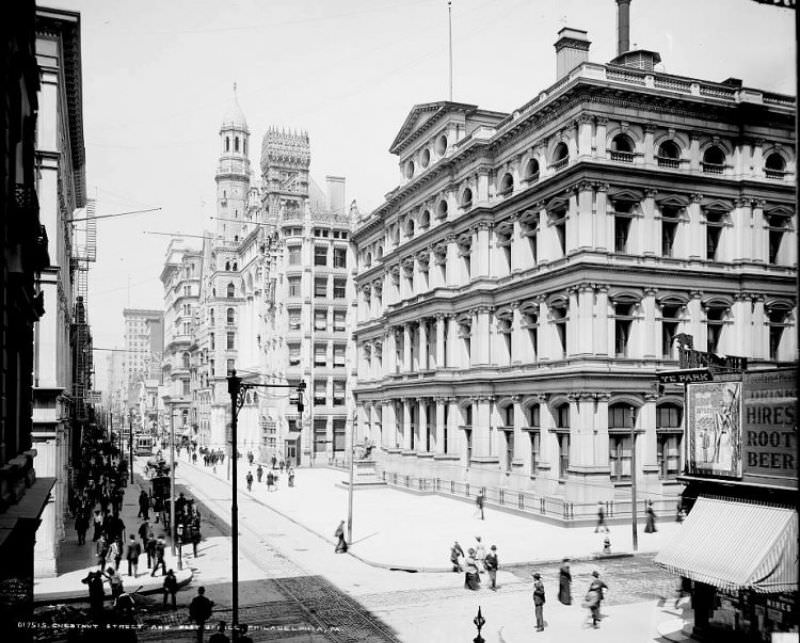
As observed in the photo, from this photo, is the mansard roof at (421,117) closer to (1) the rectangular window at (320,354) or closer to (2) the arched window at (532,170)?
(2) the arched window at (532,170)

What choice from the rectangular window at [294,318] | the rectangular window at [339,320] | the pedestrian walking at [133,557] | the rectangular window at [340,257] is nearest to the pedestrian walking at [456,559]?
the pedestrian walking at [133,557]

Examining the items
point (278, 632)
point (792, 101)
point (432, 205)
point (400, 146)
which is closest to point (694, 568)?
point (278, 632)

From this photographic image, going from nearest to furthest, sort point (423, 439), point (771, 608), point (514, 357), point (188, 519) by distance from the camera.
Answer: point (771, 608) → point (188, 519) → point (514, 357) → point (423, 439)

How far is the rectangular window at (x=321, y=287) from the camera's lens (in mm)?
77062

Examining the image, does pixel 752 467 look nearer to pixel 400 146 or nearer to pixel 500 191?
pixel 500 191

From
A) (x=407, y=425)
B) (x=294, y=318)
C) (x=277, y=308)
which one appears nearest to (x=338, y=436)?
(x=294, y=318)

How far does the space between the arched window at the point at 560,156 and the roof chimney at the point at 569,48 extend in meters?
5.86

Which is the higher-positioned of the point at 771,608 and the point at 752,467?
the point at 752,467

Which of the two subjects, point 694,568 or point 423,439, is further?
point 423,439

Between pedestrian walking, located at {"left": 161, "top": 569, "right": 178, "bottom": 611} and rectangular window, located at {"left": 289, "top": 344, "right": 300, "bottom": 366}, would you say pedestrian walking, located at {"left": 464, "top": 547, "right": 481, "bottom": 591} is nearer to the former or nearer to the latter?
pedestrian walking, located at {"left": 161, "top": 569, "right": 178, "bottom": 611}

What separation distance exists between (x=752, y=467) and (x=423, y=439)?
3645 centimetres

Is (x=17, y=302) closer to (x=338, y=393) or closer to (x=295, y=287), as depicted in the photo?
(x=295, y=287)

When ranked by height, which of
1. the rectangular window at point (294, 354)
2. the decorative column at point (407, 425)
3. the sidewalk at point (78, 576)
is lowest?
the sidewalk at point (78, 576)

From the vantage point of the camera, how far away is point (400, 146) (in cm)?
5772
